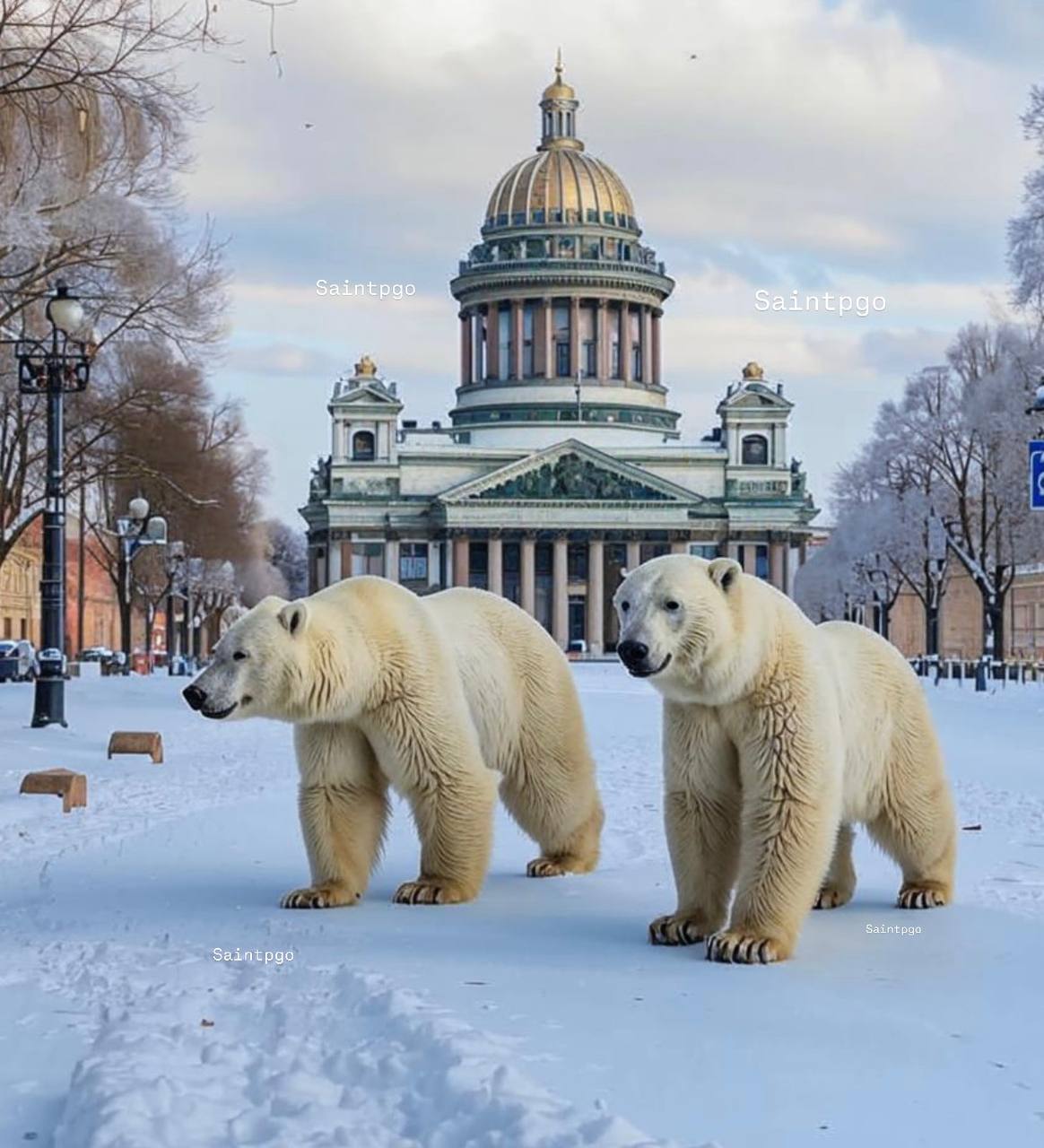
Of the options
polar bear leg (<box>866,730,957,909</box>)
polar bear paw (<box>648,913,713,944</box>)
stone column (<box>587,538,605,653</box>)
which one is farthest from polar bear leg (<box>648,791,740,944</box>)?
stone column (<box>587,538,605,653</box>)

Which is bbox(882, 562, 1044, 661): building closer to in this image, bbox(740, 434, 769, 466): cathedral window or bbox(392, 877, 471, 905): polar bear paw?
bbox(740, 434, 769, 466): cathedral window

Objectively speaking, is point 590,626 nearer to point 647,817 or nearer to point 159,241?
point 159,241

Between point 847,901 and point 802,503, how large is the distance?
333 ft

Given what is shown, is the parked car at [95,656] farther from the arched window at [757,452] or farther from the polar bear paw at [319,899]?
the polar bear paw at [319,899]

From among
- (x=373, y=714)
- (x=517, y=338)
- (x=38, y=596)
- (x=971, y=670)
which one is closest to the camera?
(x=373, y=714)

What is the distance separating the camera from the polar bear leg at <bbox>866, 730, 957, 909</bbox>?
7785mm

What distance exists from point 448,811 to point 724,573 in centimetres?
177

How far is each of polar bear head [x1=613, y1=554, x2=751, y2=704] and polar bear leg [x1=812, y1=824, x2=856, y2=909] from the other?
1.62 metres

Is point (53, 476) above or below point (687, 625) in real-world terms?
above

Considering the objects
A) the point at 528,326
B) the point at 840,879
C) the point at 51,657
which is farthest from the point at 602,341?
the point at 840,879

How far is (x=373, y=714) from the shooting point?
7758 millimetres

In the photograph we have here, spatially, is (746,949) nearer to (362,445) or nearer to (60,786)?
(60,786)

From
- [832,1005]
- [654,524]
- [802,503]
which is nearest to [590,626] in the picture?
[654,524]

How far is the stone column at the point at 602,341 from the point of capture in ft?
380
